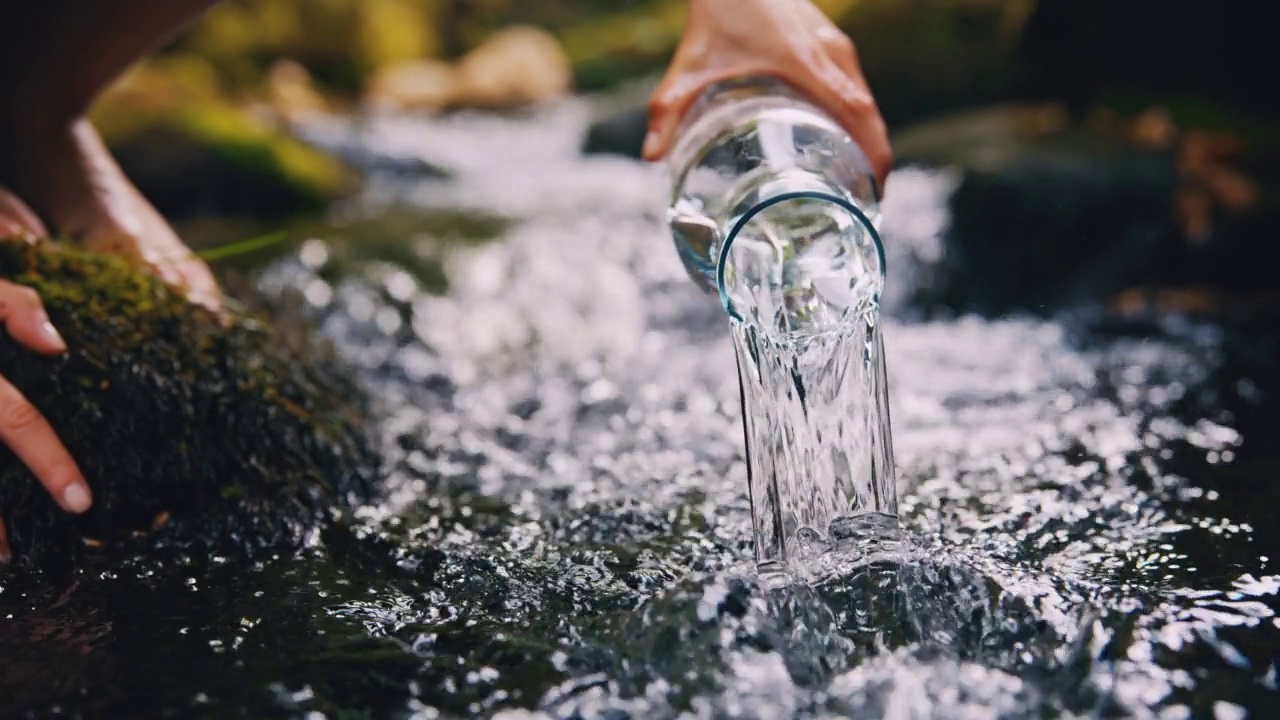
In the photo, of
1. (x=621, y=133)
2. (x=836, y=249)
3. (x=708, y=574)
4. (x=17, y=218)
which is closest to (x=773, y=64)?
(x=836, y=249)

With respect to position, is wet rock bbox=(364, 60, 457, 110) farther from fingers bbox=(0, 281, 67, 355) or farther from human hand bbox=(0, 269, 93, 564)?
human hand bbox=(0, 269, 93, 564)

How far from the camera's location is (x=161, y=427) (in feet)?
8.43

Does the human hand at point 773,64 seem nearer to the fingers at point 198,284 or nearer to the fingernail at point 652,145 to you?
the fingernail at point 652,145

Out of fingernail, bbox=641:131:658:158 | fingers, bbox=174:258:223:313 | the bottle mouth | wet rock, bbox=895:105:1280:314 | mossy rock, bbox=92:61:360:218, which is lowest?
the bottle mouth

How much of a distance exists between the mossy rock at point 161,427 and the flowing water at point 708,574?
150mm

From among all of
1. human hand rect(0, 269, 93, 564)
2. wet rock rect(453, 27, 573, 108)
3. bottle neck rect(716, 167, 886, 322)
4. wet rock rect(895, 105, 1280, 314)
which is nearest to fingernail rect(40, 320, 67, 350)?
human hand rect(0, 269, 93, 564)

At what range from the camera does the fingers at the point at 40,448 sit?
90.4 inches

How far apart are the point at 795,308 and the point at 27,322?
1601 mm

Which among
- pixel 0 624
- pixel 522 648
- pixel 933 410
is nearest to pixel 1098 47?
pixel 933 410

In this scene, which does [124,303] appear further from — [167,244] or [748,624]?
[748,624]

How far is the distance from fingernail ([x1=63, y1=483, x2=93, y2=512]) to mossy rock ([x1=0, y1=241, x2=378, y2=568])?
0.27 ft

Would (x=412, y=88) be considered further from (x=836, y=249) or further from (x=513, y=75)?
(x=836, y=249)

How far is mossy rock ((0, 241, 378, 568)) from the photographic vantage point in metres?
2.43

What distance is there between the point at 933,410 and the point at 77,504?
88.9 inches
